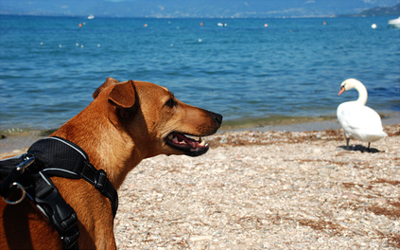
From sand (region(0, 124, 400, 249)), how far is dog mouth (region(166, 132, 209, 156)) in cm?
163

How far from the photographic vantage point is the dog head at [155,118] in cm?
296

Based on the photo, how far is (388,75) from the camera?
23.0 m

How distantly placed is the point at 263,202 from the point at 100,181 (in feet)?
12.2

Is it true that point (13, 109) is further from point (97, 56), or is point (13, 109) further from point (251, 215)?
point (97, 56)

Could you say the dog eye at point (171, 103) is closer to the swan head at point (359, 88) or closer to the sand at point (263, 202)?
the sand at point (263, 202)

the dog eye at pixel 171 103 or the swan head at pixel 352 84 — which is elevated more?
the dog eye at pixel 171 103

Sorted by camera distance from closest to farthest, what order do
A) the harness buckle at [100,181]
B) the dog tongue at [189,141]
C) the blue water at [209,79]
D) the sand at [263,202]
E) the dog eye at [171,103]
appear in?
1. the harness buckle at [100,181]
2. the dog eye at [171,103]
3. the dog tongue at [189,141]
4. the sand at [263,202]
5. the blue water at [209,79]

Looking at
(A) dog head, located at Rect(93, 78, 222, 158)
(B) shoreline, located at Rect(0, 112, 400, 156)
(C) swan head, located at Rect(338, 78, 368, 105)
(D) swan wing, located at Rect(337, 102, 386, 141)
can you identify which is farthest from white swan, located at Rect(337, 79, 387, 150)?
(A) dog head, located at Rect(93, 78, 222, 158)

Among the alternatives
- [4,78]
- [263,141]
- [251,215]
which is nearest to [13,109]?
[4,78]

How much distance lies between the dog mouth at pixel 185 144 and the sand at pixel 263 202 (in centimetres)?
163

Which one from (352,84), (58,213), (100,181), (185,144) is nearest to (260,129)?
(352,84)

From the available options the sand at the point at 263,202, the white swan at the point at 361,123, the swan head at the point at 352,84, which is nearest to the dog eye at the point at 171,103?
the sand at the point at 263,202

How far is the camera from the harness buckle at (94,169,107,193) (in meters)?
2.69

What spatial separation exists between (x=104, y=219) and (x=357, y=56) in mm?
33403
